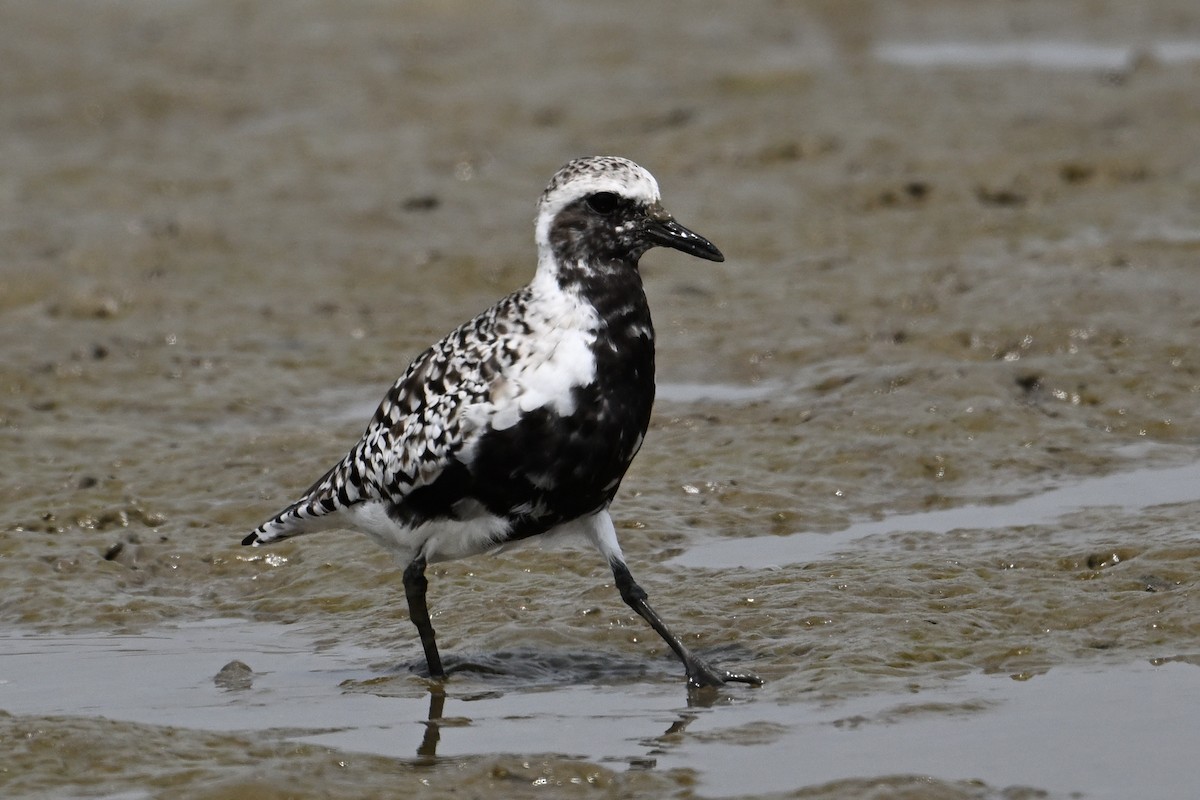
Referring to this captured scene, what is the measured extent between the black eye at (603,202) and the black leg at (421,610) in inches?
73.1

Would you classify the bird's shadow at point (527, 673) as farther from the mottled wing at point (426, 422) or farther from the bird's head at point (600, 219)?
the bird's head at point (600, 219)

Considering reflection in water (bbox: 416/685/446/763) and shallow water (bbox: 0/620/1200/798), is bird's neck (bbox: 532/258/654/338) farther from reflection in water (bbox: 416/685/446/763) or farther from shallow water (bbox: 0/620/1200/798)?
reflection in water (bbox: 416/685/446/763)

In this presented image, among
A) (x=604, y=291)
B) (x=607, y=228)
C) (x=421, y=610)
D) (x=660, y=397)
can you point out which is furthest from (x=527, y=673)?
(x=660, y=397)

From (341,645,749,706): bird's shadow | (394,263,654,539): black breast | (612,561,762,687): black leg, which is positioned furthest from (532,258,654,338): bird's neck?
(341,645,749,706): bird's shadow

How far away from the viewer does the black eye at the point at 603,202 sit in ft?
28.9

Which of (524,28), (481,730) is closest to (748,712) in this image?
(481,730)

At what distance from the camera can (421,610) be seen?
30.1 feet

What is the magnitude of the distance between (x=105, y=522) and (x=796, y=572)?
421cm

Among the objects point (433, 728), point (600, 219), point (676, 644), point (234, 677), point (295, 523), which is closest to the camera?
point (433, 728)

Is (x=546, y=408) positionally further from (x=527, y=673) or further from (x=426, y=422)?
(x=527, y=673)

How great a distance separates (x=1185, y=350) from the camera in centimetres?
1317

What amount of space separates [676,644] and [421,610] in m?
1.23

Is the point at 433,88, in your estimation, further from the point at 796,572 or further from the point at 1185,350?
the point at 796,572

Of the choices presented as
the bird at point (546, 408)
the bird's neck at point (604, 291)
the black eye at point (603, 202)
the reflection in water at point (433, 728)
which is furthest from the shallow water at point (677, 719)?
the black eye at point (603, 202)
